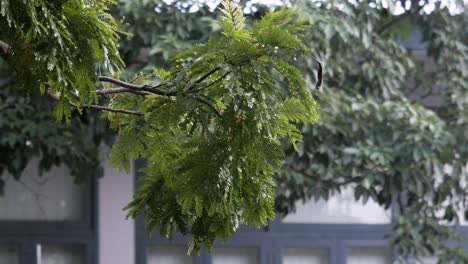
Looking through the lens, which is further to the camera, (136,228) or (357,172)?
(136,228)

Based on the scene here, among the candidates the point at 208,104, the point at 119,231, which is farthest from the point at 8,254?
the point at 208,104

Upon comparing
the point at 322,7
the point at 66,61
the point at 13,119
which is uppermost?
the point at 322,7

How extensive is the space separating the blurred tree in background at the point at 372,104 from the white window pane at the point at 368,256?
4.37ft

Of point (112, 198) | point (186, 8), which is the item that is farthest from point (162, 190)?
point (112, 198)

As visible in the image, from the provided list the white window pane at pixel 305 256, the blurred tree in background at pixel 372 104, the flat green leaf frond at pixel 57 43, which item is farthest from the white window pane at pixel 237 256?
the flat green leaf frond at pixel 57 43

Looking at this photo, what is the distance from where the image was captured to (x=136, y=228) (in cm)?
884

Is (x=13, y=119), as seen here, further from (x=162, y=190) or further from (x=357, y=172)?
(x=162, y=190)

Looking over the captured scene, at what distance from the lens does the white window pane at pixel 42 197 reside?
28.6 ft

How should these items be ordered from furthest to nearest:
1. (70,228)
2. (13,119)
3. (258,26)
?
(70,228)
(13,119)
(258,26)

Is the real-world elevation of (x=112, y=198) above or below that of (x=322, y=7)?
below

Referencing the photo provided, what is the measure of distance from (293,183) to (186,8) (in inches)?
58.9

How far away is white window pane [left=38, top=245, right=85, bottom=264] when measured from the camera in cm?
878

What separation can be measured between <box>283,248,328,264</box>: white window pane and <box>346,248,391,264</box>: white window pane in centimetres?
24

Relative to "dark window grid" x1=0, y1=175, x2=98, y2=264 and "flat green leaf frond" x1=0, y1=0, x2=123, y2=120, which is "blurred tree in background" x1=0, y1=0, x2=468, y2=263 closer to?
"dark window grid" x1=0, y1=175, x2=98, y2=264
